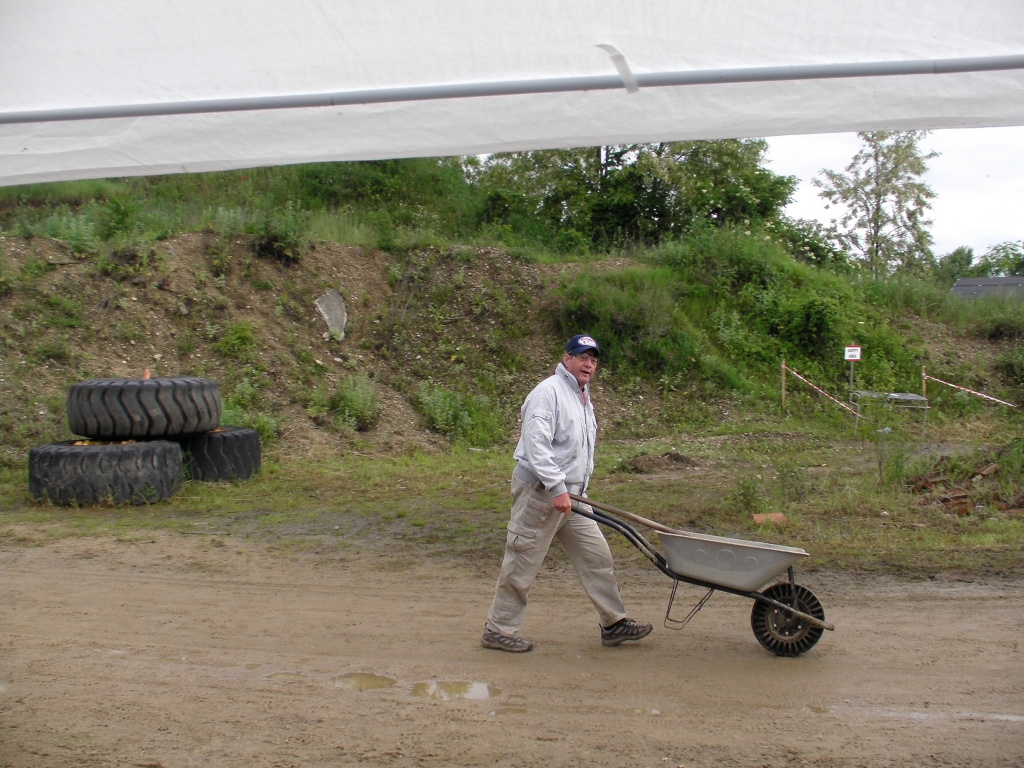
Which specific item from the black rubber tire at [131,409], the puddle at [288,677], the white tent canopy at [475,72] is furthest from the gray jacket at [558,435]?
the black rubber tire at [131,409]

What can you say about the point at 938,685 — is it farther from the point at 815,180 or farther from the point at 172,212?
the point at 815,180

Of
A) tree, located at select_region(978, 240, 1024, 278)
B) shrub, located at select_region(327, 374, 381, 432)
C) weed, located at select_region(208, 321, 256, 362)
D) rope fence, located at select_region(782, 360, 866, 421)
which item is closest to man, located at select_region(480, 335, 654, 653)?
shrub, located at select_region(327, 374, 381, 432)

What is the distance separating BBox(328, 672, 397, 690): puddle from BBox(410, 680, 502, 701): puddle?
19 centimetres

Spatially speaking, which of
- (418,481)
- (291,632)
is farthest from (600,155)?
(291,632)

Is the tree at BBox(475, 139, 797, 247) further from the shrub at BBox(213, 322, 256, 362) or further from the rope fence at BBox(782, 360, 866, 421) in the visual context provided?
the shrub at BBox(213, 322, 256, 362)

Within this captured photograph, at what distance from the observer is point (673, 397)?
58.2 feet

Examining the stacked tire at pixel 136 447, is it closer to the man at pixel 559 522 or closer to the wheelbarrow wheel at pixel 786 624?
the man at pixel 559 522

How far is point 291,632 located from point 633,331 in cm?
1383

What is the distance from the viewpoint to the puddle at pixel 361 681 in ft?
16.3

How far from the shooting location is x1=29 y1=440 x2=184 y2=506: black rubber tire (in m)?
10.1

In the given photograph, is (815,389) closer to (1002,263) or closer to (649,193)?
(649,193)

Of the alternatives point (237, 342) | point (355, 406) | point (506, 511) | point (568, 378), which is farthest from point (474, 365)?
point (568, 378)

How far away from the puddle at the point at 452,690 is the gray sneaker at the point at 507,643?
0.54 metres

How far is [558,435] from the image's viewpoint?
540 cm
